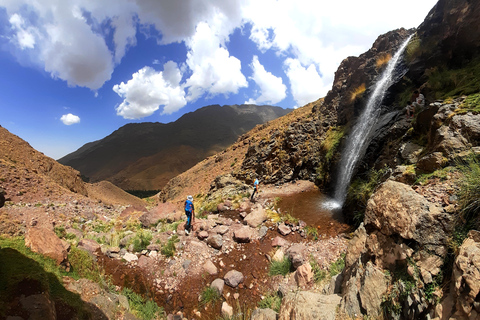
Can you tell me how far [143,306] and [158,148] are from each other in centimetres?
9537

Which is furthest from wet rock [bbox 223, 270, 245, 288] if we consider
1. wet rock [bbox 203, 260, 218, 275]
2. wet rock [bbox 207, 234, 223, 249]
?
wet rock [bbox 207, 234, 223, 249]

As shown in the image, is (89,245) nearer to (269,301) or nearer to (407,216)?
(269,301)

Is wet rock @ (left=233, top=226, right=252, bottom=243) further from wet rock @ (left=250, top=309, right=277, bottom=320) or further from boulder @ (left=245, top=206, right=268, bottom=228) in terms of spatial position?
wet rock @ (left=250, top=309, right=277, bottom=320)

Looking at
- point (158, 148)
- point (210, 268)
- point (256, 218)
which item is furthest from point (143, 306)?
point (158, 148)

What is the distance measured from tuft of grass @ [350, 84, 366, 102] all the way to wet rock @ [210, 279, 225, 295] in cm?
1423

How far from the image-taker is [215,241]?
7.98 m

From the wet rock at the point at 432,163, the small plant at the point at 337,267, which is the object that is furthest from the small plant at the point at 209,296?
the wet rock at the point at 432,163

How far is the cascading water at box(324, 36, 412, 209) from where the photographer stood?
11.1 metres

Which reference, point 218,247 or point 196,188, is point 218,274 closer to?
point 218,247

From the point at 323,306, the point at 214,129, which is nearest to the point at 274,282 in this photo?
the point at 323,306

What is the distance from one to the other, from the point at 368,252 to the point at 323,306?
49.4 inches

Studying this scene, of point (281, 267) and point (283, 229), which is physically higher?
point (283, 229)

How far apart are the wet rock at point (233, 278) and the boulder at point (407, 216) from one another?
4319 mm

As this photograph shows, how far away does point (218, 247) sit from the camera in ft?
26.1
